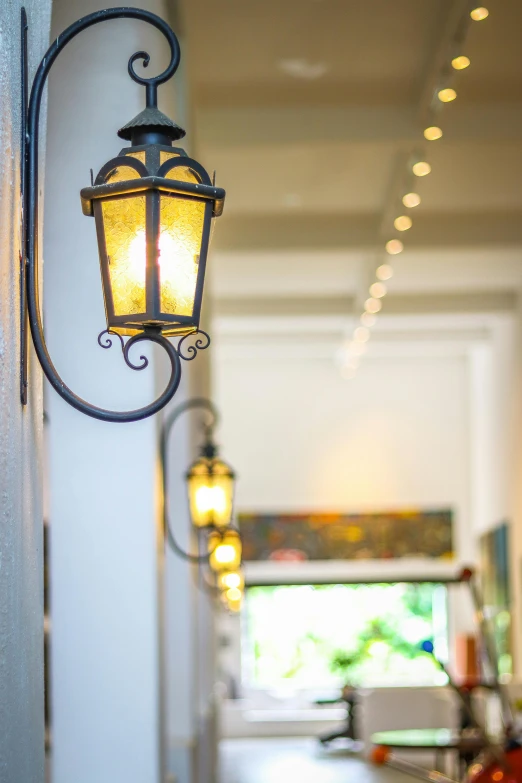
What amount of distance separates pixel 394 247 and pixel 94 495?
25.6 ft

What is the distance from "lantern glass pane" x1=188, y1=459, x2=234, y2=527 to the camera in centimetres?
593

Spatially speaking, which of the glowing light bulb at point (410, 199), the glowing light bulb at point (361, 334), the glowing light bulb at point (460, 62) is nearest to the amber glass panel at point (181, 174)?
the glowing light bulb at point (460, 62)

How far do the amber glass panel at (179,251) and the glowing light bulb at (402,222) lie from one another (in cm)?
902

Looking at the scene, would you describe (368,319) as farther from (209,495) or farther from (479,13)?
(209,495)

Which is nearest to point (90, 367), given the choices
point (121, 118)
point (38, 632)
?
point (121, 118)

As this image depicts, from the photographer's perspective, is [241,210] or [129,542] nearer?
[129,542]

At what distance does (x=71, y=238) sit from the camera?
171 inches

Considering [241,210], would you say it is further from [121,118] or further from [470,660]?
[470,660]

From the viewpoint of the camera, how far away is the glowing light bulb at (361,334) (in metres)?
15.6

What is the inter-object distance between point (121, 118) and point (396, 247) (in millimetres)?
7629

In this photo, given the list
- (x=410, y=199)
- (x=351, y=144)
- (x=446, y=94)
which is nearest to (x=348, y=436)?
(x=410, y=199)

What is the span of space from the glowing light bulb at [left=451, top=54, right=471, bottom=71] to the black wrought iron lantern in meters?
5.78

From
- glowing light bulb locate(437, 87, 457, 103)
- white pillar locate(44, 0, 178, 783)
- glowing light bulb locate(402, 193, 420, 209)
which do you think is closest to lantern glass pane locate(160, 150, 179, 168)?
white pillar locate(44, 0, 178, 783)

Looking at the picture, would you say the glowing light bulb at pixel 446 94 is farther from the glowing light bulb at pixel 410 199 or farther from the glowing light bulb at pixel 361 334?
the glowing light bulb at pixel 361 334
